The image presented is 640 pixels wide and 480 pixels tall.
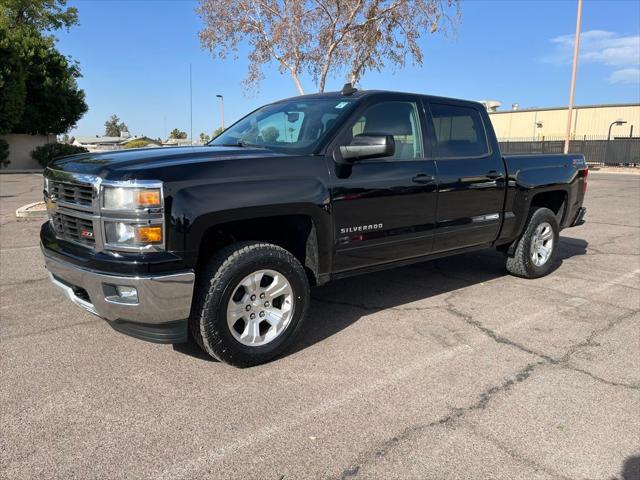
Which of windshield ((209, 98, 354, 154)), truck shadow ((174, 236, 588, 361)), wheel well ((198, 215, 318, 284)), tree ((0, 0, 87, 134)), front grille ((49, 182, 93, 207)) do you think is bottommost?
truck shadow ((174, 236, 588, 361))

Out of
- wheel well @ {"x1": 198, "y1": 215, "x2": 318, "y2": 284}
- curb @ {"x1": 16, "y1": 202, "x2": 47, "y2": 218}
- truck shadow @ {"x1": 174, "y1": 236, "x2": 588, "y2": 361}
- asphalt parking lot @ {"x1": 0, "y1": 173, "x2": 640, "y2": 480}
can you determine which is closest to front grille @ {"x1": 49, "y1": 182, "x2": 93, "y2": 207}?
wheel well @ {"x1": 198, "y1": 215, "x2": 318, "y2": 284}

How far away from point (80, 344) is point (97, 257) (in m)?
1.11

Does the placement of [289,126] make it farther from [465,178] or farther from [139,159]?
[465,178]

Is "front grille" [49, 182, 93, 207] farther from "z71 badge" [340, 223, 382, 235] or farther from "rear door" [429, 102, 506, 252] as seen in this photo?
"rear door" [429, 102, 506, 252]

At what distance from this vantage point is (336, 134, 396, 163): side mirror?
3.76 m

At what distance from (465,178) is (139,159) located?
2.98m

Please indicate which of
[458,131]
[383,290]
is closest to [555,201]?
[458,131]

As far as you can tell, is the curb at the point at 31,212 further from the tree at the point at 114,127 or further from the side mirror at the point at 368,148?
the tree at the point at 114,127

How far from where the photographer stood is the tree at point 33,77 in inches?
1087

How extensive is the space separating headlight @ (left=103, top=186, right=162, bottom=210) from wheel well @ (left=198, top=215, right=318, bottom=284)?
55cm

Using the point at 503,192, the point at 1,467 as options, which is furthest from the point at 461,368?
the point at 1,467

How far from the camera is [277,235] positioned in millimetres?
3980

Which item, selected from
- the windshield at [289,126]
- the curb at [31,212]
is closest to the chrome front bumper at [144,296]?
the windshield at [289,126]

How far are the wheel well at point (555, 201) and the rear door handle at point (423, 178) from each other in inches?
92.6
